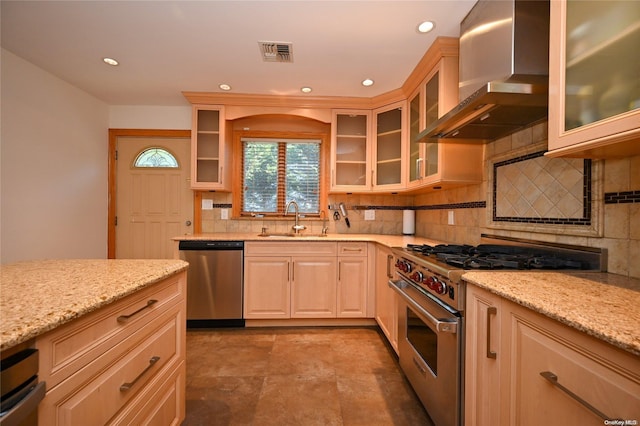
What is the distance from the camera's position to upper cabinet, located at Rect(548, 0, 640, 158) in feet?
2.77

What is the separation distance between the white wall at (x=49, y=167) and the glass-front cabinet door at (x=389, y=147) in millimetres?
3193

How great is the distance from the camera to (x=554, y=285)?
0.96 metres

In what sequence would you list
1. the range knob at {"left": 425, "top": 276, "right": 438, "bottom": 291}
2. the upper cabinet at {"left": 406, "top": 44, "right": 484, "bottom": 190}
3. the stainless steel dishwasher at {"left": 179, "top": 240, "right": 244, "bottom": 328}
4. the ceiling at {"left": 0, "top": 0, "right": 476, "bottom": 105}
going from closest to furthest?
the range knob at {"left": 425, "top": 276, "right": 438, "bottom": 291} < the ceiling at {"left": 0, "top": 0, "right": 476, "bottom": 105} < the upper cabinet at {"left": 406, "top": 44, "right": 484, "bottom": 190} < the stainless steel dishwasher at {"left": 179, "top": 240, "right": 244, "bottom": 328}

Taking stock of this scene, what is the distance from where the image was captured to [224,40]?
1.98 meters

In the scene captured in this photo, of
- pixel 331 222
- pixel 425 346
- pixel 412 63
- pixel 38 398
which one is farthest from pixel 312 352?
pixel 412 63

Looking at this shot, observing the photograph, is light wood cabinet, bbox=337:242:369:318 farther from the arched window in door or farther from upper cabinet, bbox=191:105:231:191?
the arched window in door

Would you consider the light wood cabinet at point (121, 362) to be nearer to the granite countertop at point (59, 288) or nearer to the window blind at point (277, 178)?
the granite countertop at point (59, 288)

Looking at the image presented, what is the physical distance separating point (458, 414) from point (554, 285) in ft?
2.30

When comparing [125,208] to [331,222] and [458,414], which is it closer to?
[331,222]

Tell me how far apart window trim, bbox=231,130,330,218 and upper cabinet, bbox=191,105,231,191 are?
230 millimetres

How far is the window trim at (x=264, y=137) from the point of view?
3252 mm

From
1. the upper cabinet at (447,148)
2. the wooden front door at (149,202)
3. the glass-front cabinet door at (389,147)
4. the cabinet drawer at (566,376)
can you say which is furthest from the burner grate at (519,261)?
the wooden front door at (149,202)

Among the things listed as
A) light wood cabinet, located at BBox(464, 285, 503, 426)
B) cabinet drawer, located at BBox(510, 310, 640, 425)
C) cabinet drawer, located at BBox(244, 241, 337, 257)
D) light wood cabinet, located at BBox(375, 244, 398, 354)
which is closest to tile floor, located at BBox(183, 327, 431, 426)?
light wood cabinet, located at BBox(375, 244, 398, 354)

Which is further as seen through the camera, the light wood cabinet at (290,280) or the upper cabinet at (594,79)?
the light wood cabinet at (290,280)
